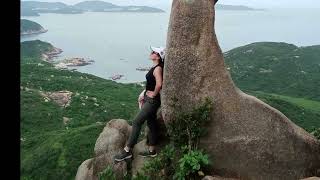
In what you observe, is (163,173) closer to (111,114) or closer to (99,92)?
(111,114)

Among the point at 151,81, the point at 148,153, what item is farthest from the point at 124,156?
the point at 151,81

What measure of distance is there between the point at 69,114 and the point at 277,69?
200ft

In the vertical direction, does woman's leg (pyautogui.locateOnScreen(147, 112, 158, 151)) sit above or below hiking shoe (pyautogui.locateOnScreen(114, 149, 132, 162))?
above

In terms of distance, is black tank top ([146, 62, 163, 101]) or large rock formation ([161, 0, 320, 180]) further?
black tank top ([146, 62, 163, 101])

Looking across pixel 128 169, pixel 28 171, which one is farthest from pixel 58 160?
pixel 128 169

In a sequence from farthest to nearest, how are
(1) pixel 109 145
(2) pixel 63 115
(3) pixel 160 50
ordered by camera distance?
(2) pixel 63 115, (1) pixel 109 145, (3) pixel 160 50

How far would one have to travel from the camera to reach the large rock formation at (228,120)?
31.9 ft

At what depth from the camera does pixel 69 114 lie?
224 feet

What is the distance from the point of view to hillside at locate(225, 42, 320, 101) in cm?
9875

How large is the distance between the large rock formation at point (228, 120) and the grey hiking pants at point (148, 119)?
54 cm

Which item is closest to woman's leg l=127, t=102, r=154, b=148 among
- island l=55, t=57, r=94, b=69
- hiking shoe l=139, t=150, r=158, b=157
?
hiking shoe l=139, t=150, r=158, b=157

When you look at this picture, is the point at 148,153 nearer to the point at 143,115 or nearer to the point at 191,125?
the point at 143,115

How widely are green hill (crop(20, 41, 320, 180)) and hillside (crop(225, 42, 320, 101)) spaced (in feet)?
47.2

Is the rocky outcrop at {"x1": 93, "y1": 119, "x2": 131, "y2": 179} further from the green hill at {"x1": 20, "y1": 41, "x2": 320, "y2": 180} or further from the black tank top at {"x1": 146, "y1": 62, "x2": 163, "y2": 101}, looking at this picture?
the green hill at {"x1": 20, "y1": 41, "x2": 320, "y2": 180}
